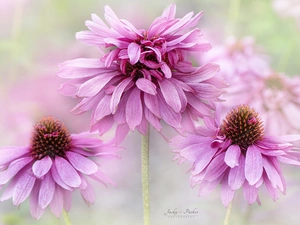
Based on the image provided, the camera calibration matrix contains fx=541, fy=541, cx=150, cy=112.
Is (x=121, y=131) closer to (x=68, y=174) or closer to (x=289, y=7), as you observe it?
(x=68, y=174)

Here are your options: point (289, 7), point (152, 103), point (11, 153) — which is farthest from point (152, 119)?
point (289, 7)

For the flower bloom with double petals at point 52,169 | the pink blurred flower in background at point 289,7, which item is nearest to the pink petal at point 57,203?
the flower bloom with double petals at point 52,169

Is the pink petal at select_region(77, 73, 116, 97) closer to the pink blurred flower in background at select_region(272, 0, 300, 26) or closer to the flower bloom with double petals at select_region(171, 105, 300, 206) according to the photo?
the flower bloom with double petals at select_region(171, 105, 300, 206)

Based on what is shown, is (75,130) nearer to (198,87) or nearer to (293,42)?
(198,87)

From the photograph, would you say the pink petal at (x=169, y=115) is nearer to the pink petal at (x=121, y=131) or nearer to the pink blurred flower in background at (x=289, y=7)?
the pink petal at (x=121, y=131)

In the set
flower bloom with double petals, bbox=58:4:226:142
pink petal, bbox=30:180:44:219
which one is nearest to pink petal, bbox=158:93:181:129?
flower bloom with double petals, bbox=58:4:226:142

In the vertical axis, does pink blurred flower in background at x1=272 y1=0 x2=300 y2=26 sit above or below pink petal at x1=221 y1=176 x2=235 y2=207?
above

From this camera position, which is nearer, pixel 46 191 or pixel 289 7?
pixel 46 191
